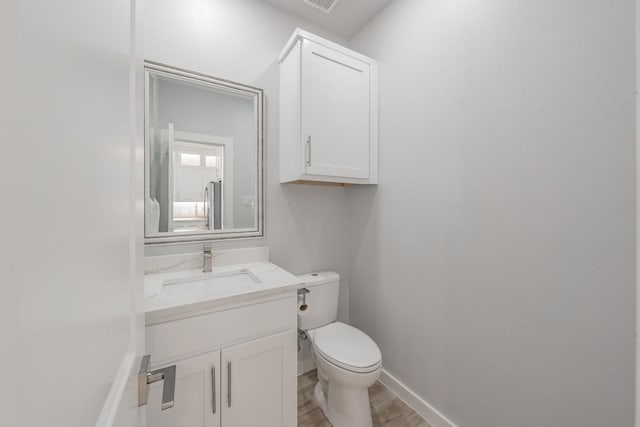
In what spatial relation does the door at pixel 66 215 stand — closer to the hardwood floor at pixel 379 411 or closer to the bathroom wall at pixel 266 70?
the bathroom wall at pixel 266 70

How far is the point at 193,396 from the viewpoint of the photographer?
3.23 ft

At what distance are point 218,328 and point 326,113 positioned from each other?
127 cm

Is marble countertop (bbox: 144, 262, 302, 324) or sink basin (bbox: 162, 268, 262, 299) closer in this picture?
marble countertop (bbox: 144, 262, 302, 324)

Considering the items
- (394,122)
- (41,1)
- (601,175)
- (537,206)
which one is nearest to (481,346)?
(537,206)

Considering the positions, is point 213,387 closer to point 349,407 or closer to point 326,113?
point 349,407

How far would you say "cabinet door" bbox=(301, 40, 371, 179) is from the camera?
4.77ft

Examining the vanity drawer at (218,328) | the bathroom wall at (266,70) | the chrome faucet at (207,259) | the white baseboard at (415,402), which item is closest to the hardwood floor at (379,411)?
the white baseboard at (415,402)

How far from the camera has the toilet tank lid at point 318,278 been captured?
5.39ft

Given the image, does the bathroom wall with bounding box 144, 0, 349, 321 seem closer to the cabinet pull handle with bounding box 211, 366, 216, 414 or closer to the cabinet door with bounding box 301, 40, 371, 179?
the cabinet door with bounding box 301, 40, 371, 179

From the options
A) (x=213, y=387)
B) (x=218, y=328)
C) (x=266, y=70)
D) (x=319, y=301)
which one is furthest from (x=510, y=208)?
(x=266, y=70)

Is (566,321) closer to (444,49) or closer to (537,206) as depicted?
(537,206)

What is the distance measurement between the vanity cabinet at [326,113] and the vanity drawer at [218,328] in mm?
745

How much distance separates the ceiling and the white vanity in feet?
5.72

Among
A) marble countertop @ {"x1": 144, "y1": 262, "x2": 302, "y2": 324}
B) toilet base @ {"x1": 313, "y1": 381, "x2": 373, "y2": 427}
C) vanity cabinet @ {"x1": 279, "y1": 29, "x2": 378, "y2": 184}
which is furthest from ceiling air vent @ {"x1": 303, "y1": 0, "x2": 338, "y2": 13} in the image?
toilet base @ {"x1": 313, "y1": 381, "x2": 373, "y2": 427}
